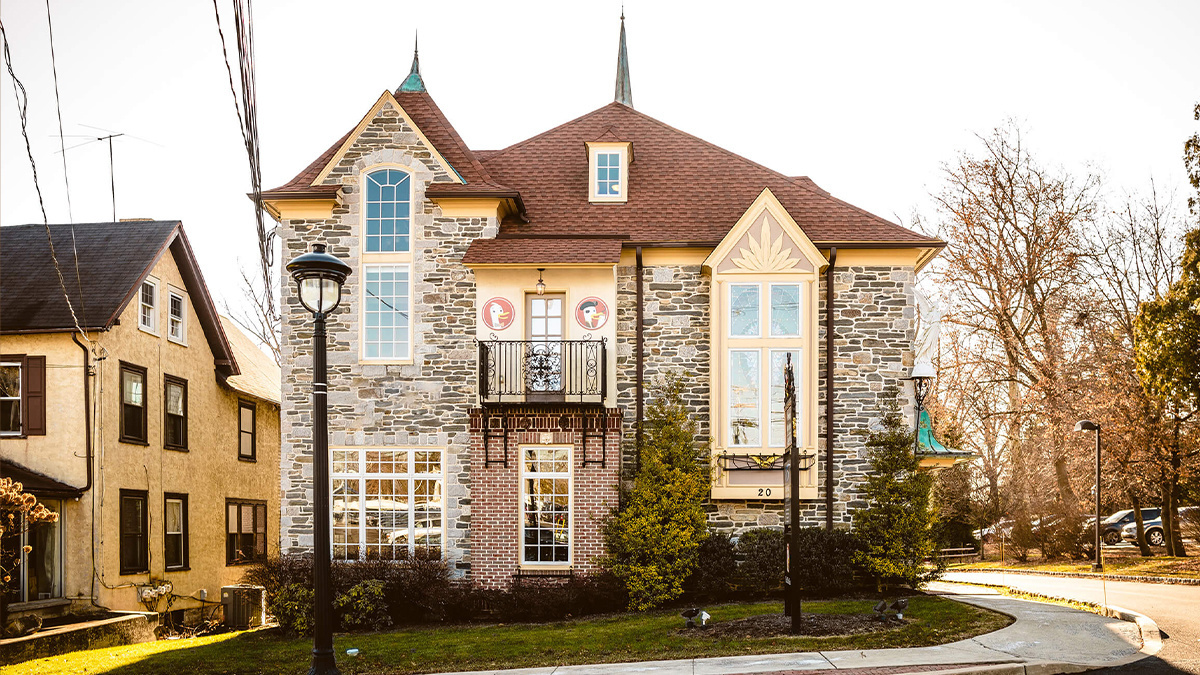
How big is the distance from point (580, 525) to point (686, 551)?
6.61ft

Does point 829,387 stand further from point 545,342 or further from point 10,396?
point 10,396

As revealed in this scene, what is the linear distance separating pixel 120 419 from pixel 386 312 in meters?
7.41

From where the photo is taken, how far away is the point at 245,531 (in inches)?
1135

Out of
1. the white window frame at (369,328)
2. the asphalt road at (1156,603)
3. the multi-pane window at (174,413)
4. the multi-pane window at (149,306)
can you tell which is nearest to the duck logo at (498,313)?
the white window frame at (369,328)

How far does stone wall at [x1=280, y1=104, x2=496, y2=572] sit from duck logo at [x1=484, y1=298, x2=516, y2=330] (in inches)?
15.1

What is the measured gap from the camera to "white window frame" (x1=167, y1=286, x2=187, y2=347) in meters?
25.2

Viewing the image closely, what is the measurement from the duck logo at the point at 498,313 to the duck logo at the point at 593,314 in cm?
130

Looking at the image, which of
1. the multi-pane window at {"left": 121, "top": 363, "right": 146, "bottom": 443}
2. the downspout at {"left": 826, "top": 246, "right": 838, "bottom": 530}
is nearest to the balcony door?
the downspout at {"left": 826, "top": 246, "right": 838, "bottom": 530}

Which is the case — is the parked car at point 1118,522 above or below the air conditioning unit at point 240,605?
below

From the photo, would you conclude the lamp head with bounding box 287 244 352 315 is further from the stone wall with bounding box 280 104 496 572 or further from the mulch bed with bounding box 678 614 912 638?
the stone wall with bounding box 280 104 496 572

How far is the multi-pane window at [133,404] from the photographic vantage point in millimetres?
22969

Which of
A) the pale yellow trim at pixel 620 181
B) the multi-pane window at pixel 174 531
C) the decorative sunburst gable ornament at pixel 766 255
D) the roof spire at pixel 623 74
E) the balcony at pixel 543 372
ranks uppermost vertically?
the roof spire at pixel 623 74

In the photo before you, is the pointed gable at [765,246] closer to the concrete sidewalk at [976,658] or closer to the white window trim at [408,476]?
the white window trim at [408,476]

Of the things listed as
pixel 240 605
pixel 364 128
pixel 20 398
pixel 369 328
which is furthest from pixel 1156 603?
pixel 20 398
